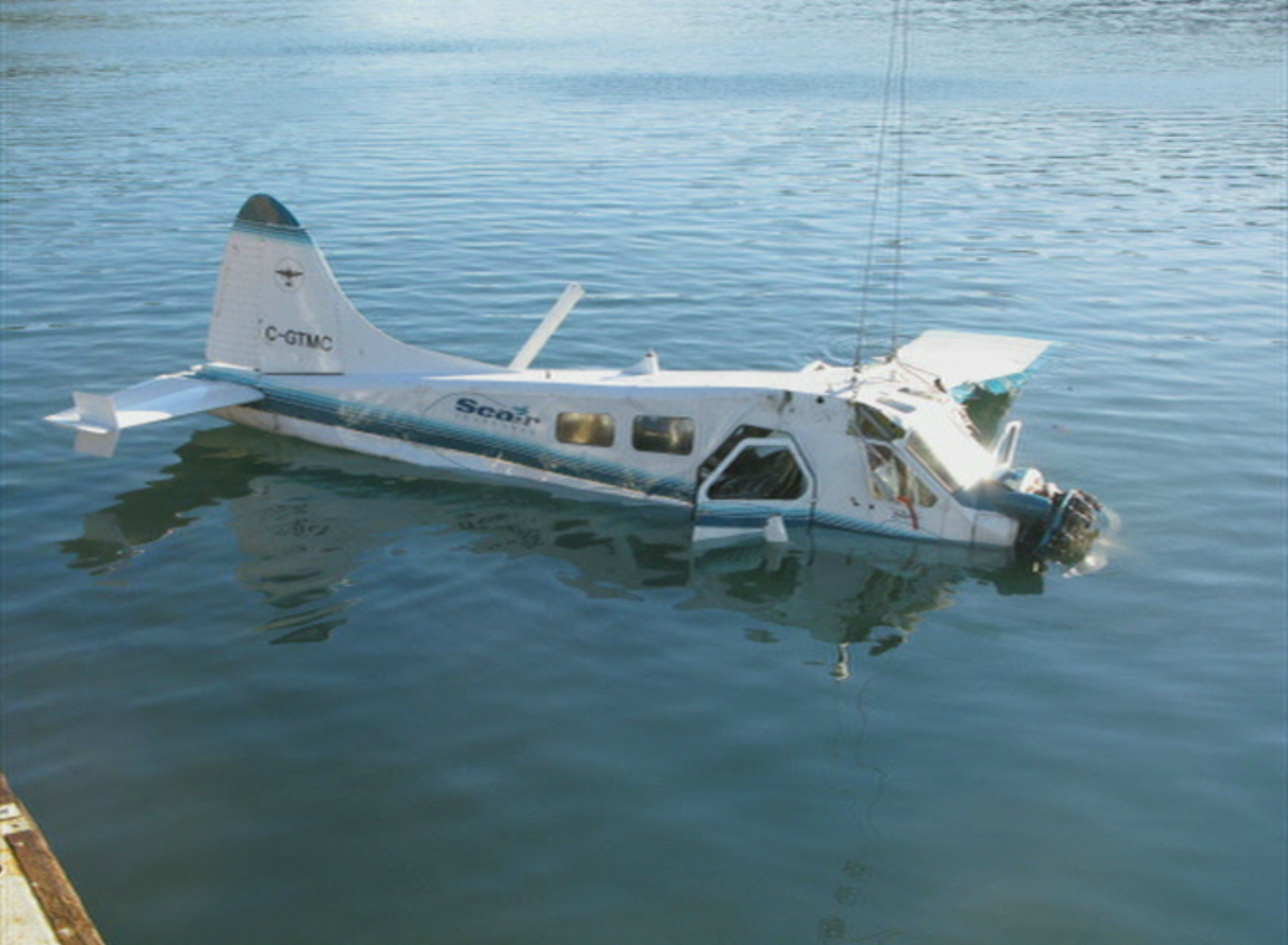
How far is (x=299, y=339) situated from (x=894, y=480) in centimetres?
952

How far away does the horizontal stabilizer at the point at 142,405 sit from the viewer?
19.2m

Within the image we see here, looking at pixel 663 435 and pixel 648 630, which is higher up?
pixel 663 435

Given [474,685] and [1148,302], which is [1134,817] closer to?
[474,685]

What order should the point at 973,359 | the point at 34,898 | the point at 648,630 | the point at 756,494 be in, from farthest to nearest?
the point at 973,359, the point at 756,494, the point at 648,630, the point at 34,898

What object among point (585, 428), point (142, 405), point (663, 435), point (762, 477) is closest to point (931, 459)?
point (762, 477)

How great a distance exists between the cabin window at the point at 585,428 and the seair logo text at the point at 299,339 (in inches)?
163

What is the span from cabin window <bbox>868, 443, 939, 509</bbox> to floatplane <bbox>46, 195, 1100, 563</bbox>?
0.07 ft

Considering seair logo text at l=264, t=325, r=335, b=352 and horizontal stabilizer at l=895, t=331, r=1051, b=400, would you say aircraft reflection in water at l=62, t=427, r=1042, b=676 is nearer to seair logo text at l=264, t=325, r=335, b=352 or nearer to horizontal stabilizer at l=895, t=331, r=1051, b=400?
seair logo text at l=264, t=325, r=335, b=352

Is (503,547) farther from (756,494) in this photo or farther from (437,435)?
(756,494)

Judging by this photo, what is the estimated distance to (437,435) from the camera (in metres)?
20.1

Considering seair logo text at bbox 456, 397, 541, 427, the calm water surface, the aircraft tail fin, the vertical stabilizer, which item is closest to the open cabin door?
the calm water surface

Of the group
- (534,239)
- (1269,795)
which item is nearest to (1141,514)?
(1269,795)

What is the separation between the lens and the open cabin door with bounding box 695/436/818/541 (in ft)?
59.9

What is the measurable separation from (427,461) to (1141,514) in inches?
418
